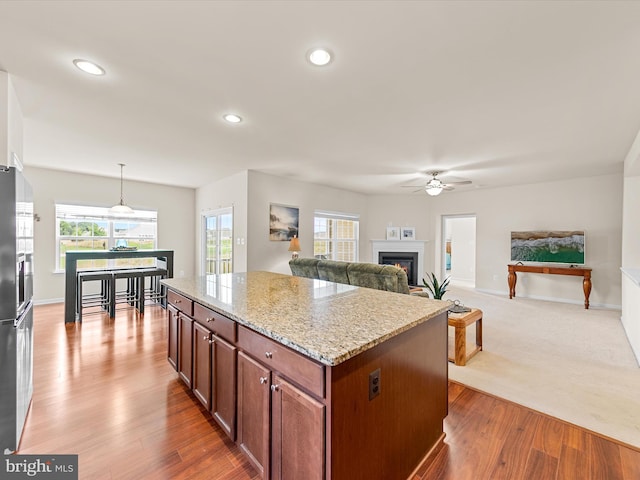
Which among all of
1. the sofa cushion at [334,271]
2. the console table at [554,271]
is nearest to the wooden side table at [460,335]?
the sofa cushion at [334,271]

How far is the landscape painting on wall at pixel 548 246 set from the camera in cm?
550

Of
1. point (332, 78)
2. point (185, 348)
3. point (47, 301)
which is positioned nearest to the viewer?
point (332, 78)

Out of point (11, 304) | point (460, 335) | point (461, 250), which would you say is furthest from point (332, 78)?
point (461, 250)

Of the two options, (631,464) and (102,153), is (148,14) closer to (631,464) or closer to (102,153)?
(102,153)

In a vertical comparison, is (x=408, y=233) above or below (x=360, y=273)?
above

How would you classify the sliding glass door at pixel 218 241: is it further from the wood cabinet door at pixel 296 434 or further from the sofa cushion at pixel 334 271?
the wood cabinet door at pixel 296 434

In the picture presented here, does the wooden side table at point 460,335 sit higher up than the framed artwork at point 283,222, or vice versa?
the framed artwork at point 283,222

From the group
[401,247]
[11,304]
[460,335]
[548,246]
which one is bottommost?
[460,335]

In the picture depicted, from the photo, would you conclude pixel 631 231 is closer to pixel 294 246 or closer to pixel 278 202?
pixel 294 246

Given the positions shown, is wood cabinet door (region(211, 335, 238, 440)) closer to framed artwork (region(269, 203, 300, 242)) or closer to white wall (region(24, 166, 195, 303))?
framed artwork (region(269, 203, 300, 242))

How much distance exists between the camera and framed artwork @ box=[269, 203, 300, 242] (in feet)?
18.2

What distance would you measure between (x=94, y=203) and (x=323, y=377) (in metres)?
6.63

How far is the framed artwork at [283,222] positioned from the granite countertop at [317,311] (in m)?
3.02

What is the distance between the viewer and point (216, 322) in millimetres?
1812
